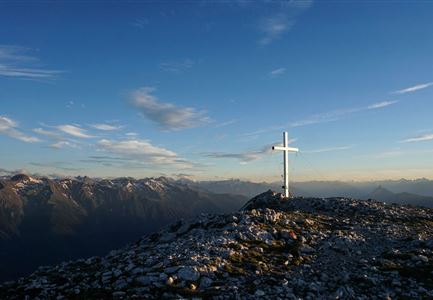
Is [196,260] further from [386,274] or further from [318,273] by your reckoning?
[386,274]

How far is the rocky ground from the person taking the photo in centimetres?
1794

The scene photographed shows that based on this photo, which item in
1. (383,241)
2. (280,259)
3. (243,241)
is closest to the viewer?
(280,259)

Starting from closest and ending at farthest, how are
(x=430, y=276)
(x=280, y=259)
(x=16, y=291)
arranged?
(x=16, y=291) → (x=430, y=276) → (x=280, y=259)

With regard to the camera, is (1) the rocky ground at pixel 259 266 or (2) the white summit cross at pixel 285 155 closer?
(1) the rocky ground at pixel 259 266

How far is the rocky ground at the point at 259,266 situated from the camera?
17938 millimetres

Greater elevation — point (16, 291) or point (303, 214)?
point (303, 214)

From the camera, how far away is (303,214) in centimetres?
3672

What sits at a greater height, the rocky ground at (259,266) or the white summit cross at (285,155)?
the white summit cross at (285,155)

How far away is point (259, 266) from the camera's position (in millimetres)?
21234

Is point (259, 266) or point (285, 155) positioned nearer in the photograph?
point (259, 266)

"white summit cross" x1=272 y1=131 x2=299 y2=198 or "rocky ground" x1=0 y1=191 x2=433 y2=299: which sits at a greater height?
"white summit cross" x1=272 y1=131 x2=299 y2=198

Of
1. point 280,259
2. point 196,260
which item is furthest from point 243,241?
point 196,260

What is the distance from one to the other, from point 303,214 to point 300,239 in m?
9.57

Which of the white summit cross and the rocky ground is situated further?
the white summit cross
